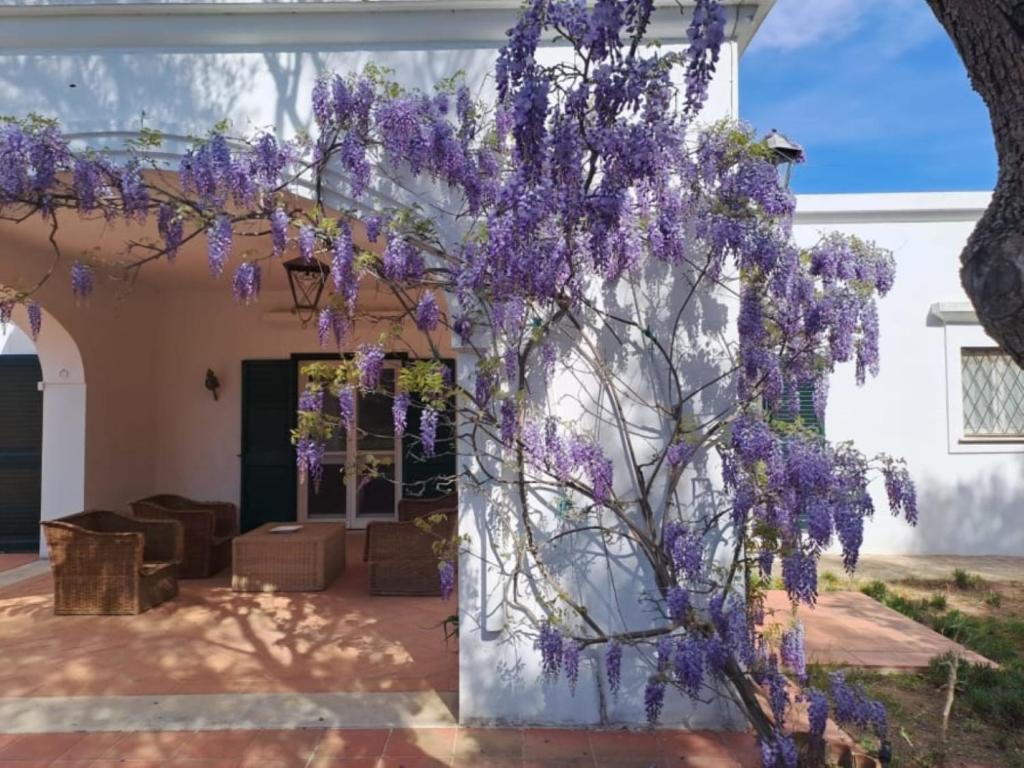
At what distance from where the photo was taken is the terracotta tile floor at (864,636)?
14.5 feet

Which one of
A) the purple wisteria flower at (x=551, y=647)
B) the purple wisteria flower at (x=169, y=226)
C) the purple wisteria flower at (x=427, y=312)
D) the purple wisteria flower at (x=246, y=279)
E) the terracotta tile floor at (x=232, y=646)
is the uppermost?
the purple wisteria flower at (x=169, y=226)

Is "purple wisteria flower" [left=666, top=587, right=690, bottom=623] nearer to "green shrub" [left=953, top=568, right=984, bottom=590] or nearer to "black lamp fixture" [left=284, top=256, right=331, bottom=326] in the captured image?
"black lamp fixture" [left=284, top=256, right=331, bottom=326]

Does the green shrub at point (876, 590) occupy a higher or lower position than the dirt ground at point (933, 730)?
higher

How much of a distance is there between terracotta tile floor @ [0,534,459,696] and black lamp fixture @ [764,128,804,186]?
320 centimetres

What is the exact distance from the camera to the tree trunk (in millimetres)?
1454

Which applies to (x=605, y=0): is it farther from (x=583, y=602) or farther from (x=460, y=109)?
(x=583, y=602)

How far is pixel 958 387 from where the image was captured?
24.0ft

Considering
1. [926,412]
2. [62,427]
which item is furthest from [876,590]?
[62,427]

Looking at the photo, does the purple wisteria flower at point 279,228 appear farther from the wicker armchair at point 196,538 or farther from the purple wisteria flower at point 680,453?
the wicker armchair at point 196,538

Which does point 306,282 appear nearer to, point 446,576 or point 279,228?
point 279,228

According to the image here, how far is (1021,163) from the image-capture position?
1516 millimetres

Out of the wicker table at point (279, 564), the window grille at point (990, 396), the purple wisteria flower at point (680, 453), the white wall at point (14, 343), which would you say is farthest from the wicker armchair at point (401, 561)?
the window grille at point (990, 396)

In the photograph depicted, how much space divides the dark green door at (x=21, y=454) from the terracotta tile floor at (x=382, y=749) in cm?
485

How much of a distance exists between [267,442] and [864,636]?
598 centimetres
